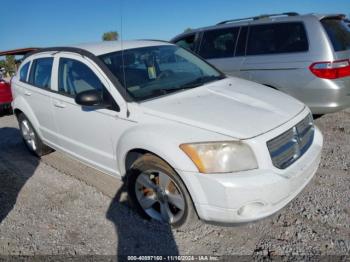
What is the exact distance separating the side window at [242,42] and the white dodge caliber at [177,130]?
1.60 meters

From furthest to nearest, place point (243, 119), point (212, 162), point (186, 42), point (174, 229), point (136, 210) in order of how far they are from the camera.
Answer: point (186, 42) → point (136, 210) → point (174, 229) → point (243, 119) → point (212, 162)

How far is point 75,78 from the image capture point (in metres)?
3.39

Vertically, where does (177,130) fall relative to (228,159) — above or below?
above

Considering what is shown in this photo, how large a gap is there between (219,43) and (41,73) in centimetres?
323

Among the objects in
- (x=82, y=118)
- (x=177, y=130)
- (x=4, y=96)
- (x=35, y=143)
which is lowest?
(x=4, y=96)

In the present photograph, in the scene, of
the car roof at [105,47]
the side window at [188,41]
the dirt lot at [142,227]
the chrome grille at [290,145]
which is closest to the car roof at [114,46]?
the car roof at [105,47]

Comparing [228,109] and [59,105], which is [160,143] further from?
[59,105]

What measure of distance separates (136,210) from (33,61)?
2.89m

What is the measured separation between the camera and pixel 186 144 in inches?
89.8

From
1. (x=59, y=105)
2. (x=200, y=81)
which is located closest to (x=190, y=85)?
(x=200, y=81)

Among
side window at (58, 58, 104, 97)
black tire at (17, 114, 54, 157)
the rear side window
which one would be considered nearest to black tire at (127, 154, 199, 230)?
side window at (58, 58, 104, 97)

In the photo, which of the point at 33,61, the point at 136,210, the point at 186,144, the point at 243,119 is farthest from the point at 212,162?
the point at 33,61

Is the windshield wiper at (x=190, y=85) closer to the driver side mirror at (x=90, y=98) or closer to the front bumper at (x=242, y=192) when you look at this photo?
the driver side mirror at (x=90, y=98)

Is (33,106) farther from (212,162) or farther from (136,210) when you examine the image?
(212,162)
